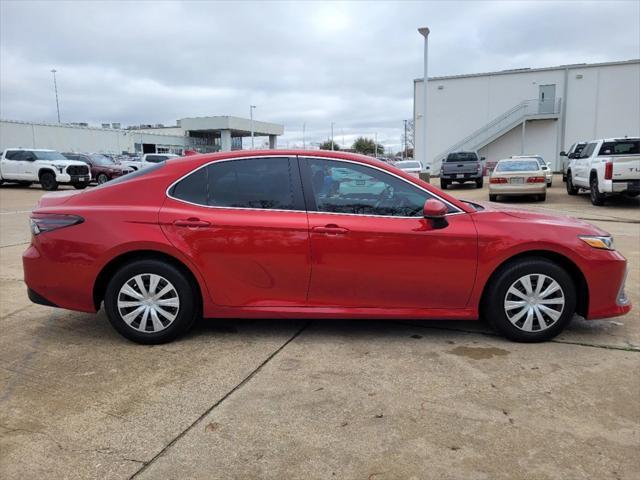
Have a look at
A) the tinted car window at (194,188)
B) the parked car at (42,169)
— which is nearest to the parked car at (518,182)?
the tinted car window at (194,188)

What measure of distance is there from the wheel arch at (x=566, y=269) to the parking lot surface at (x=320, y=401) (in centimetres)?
33

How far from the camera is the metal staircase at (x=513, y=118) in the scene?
3656 centimetres

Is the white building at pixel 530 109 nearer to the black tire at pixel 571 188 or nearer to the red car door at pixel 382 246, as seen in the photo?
the black tire at pixel 571 188

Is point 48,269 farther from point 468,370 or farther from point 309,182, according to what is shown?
point 468,370

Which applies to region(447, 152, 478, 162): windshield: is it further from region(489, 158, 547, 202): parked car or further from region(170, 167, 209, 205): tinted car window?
region(170, 167, 209, 205): tinted car window

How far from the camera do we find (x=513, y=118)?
121 feet

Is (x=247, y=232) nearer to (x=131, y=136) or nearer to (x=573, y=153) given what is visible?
(x=573, y=153)

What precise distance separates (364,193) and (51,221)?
8.12 ft

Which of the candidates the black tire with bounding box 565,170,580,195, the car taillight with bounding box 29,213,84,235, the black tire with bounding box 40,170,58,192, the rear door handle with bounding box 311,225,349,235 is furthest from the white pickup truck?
the black tire with bounding box 40,170,58,192

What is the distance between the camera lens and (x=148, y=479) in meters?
2.46

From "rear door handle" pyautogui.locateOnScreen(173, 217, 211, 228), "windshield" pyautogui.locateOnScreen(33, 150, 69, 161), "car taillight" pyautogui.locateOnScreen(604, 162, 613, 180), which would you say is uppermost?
"windshield" pyautogui.locateOnScreen(33, 150, 69, 161)

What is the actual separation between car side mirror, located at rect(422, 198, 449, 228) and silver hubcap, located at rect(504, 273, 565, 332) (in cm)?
75

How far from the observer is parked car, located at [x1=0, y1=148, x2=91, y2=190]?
76.4 ft

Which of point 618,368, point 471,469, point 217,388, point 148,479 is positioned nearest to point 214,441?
point 148,479
